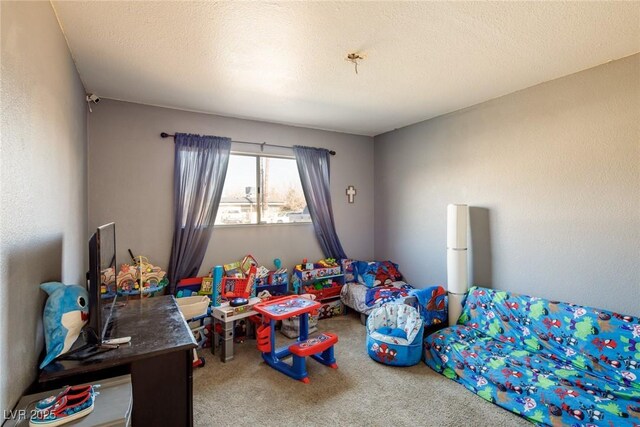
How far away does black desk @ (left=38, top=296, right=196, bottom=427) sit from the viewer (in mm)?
1461

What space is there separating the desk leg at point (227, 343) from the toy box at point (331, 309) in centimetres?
131

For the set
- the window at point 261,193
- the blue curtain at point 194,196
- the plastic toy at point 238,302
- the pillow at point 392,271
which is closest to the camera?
the plastic toy at point 238,302

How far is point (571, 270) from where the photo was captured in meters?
2.54

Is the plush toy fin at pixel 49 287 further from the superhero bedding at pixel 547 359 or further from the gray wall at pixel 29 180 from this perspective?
the superhero bedding at pixel 547 359

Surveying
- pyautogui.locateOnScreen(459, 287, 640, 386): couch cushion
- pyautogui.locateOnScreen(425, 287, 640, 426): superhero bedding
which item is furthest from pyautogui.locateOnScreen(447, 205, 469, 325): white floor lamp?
pyautogui.locateOnScreen(425, 287, 640, 426): superhero bedding

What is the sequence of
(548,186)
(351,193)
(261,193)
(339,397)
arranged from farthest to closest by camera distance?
(351,193), (261,193), (548,186), (339,397)

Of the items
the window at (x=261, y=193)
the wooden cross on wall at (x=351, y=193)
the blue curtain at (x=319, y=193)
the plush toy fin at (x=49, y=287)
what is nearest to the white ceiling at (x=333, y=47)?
the window at (x=261, y=193)

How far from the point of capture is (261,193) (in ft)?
12.7

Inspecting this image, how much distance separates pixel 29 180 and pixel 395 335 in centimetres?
282

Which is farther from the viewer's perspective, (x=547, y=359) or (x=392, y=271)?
(x=392, y=271)

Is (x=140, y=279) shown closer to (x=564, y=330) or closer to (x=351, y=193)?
(x=351, y=193)

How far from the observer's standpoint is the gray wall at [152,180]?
299cm

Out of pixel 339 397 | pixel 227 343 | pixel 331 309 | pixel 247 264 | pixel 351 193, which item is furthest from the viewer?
pixel 351 193

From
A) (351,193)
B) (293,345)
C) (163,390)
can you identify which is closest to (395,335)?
(293,345)
